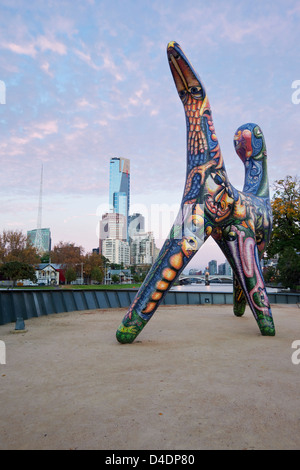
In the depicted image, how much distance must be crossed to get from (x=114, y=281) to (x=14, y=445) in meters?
88.3

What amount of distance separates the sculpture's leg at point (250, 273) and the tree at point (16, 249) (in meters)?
44.6

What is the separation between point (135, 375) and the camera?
576cm

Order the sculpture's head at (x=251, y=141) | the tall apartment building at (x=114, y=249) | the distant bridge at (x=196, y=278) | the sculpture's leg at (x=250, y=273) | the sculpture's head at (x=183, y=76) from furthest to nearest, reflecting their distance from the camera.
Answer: the tall apartment building at (x=114, y=249) < the distant bridge at (x=196, y=278) < the sculpture's head at (x=251, y=141) < the sculpture's leg at (x=250, y=273) < the sculpture's head at (x=183, y=76)

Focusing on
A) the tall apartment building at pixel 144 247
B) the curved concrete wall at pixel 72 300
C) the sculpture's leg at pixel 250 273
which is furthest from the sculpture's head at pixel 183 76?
the tall apartment building at pixel 144 247

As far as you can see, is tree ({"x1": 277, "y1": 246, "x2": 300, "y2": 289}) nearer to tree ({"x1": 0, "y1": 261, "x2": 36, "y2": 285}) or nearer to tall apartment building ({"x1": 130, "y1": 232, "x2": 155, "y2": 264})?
tree ({"x1": 0, "y1": 261, "x2": 36, "y2": 285})

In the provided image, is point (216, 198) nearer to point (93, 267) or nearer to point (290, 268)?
point (290, 268)

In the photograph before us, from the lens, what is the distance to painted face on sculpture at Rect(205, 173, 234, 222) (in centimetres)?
924

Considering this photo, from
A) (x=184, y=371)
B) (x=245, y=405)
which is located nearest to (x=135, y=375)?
(x=184, y=371)

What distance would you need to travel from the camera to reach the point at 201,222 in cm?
898

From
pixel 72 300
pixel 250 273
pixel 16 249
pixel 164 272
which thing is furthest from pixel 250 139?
pixel 16 249

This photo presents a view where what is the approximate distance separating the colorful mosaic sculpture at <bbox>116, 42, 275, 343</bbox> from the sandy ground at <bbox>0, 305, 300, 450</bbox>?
987 mm

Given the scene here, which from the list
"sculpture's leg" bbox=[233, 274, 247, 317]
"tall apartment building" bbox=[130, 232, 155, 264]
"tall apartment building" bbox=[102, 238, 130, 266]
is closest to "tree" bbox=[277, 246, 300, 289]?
"sculpture's leg" bbox=[233, 274, 247, 317]

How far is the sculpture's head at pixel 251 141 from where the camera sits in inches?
471

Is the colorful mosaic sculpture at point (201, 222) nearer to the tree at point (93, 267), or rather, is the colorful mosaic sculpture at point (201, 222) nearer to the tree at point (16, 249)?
the tree at point (16, 249)
